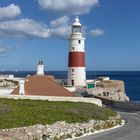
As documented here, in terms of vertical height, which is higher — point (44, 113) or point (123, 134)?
point (44, 113)

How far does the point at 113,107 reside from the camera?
52.1 m

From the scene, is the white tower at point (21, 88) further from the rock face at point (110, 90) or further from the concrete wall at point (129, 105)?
the rock face at point (110, 90)

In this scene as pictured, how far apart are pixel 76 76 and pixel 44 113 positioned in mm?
33601

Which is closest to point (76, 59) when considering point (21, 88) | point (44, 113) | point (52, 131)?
point (21, 88)

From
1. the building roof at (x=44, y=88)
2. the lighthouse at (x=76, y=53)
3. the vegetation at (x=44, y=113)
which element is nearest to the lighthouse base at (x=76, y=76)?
the lighthouse at (x=76, y=53)

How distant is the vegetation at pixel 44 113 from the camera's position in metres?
27.5

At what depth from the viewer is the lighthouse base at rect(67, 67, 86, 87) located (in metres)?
63.6

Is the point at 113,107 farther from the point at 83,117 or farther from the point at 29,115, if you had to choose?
the point at 29,115

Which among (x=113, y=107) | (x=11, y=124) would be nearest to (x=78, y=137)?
(x=11, y=124)

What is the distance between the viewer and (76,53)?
6278cm

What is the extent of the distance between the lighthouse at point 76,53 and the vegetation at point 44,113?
2480cm

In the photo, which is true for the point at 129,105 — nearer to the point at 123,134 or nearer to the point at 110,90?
the point at 123,134

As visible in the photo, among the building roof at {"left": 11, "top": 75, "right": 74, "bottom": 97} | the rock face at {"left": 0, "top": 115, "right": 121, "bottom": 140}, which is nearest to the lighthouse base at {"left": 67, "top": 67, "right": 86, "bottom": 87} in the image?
the building roof at {"left": 11, "top": 75, "right": 74, "bottom": 97}

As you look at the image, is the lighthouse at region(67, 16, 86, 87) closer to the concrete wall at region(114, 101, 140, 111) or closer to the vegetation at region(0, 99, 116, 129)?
the concrete wall at region(114, 101, 140, 111)
